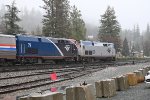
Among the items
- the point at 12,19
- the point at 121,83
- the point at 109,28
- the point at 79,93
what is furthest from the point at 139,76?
the point at 109,28

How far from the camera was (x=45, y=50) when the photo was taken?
4106 centimetres

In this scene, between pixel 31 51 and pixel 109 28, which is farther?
pixel 109 28

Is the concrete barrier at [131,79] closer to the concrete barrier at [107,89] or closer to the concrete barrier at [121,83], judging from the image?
the concrete barrier at [121,83]

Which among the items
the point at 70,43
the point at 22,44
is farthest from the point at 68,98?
the point at 70,43

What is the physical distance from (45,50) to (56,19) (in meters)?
32.2

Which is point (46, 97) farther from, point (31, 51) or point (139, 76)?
point (31, 51)

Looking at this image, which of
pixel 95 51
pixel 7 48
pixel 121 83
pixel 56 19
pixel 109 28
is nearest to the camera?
pixel 121 83

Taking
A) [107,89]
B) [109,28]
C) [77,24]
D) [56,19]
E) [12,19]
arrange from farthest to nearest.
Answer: [109,28], [77,24], [56,19], [12,19], [107,89]

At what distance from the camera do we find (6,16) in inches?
2291

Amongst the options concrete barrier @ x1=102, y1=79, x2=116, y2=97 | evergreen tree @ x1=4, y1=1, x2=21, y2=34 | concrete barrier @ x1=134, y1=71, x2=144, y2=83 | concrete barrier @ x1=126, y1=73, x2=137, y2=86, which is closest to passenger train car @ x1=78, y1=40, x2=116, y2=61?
evergreen tree @ x1=4, y1=1, x2=21, y2=34

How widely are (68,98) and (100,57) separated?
41.5 meters

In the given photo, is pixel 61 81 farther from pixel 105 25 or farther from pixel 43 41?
pixel 105 25

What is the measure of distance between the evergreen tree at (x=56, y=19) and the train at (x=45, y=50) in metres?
18.1

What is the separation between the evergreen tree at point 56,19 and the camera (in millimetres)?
71562
